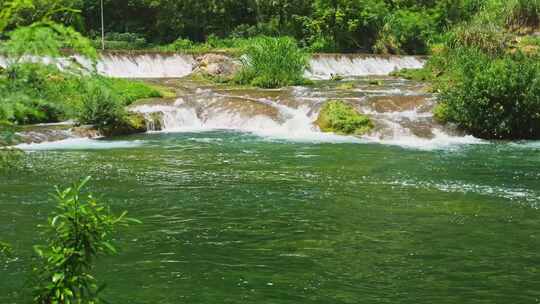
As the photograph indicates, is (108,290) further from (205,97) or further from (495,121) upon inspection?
(205,97)

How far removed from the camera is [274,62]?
32.3m

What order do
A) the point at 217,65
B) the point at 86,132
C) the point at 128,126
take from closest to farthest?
1. the point at 86,132
2. the point at 128,126
3. the point at 217,65

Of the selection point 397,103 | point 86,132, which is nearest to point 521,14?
point 397,103

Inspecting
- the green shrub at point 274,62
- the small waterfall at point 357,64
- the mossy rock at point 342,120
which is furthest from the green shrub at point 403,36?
the mossy rock at point 342,120

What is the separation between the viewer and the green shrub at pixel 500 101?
76.8 ft

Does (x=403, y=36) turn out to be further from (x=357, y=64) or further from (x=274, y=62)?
(x=274, y=62)

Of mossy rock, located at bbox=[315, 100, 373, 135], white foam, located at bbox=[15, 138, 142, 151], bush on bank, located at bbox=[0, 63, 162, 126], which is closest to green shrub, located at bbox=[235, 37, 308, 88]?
mossy rock, located at bbox=[315, 100, 373, 135]

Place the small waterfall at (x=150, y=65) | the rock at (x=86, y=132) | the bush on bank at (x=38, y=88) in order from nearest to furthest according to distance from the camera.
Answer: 1. the bush on bank at (x=38, y=88)
2. the rock at (x=86, y=132)
3. the small waterfall at (x=150, y=65)

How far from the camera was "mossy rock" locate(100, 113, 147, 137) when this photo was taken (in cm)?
2416

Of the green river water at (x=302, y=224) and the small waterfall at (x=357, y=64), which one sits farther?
the small waterfall at (x=357, y=64)

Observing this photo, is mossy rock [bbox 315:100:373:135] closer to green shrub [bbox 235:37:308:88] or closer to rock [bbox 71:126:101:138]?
green shrub [bbox 235:37:308:88]

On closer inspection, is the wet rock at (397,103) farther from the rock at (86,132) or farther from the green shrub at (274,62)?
the rock at (86,132)

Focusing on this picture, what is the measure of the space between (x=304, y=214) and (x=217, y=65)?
2717 cm

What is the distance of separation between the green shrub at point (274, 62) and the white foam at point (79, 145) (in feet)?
35.9
